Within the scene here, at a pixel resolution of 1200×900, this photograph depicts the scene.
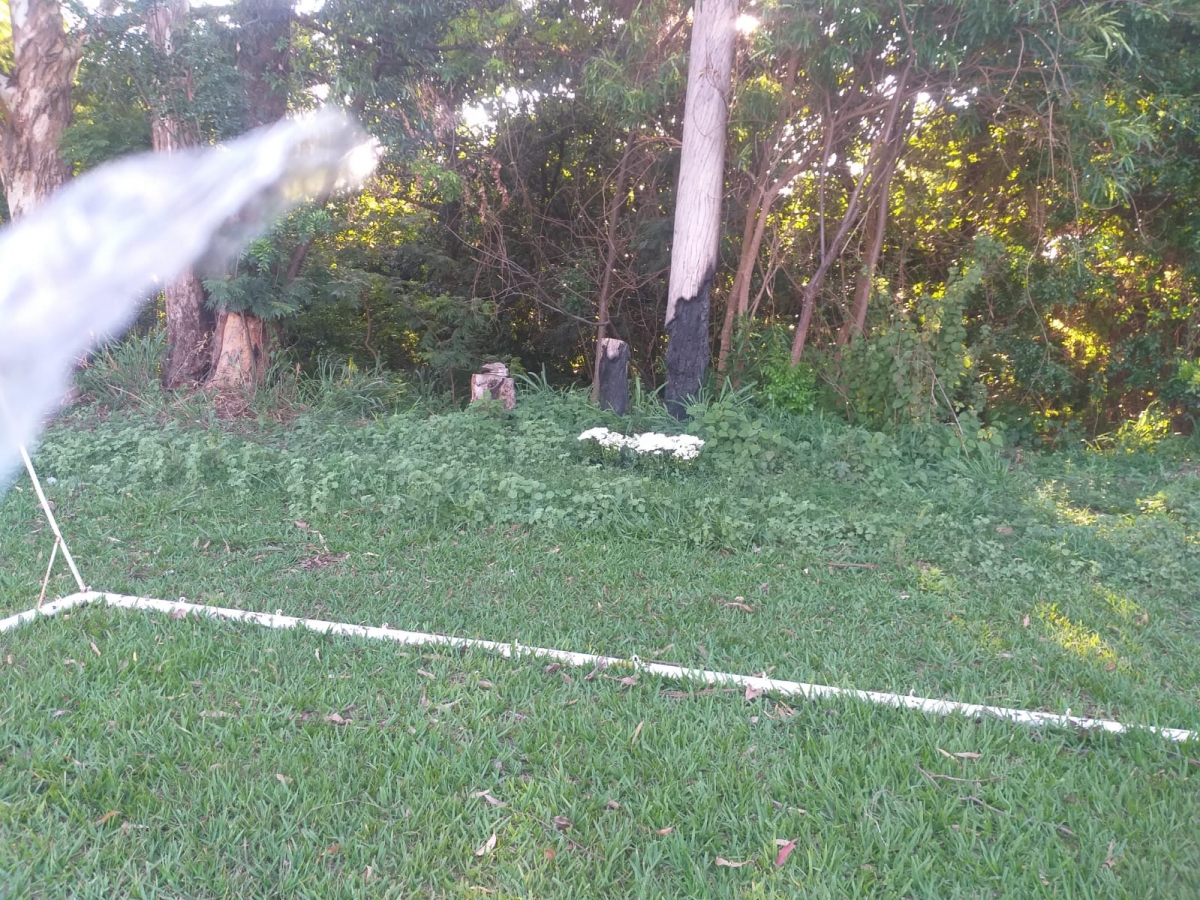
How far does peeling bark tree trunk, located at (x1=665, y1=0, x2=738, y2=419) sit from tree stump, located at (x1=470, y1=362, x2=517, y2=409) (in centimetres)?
167

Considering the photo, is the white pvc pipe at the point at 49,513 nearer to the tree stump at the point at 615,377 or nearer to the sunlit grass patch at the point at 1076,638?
the sunlit grass patch at the point at 1076,638

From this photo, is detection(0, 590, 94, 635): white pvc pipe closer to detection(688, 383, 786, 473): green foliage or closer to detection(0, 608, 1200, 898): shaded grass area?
detection(0, 608, 1200, 898): shaded grass area

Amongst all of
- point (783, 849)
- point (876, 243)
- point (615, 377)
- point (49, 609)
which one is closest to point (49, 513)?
point (49, 609)

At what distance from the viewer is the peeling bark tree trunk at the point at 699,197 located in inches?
333

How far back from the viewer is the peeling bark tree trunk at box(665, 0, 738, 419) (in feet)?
27.8

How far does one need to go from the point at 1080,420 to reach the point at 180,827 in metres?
11.3

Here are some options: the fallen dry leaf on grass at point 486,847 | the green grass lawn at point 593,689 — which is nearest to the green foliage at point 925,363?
the green grass lawn at point 593,689

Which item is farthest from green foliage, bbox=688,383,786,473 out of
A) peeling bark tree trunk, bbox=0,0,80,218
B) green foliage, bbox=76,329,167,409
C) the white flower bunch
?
peeling bark tree trunk, bbox=0,0,80,218

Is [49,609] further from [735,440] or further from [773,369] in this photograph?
[773,369]

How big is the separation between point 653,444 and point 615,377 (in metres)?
2.21

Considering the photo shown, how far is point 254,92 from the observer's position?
9188 millimetres

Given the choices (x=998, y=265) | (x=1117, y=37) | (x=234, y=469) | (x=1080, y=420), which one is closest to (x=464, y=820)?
(x=234, y=469)

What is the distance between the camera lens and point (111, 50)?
852cm

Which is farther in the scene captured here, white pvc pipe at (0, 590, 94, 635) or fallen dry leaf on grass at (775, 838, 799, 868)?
white pvc pipe at (0, 590, 94, 635)
